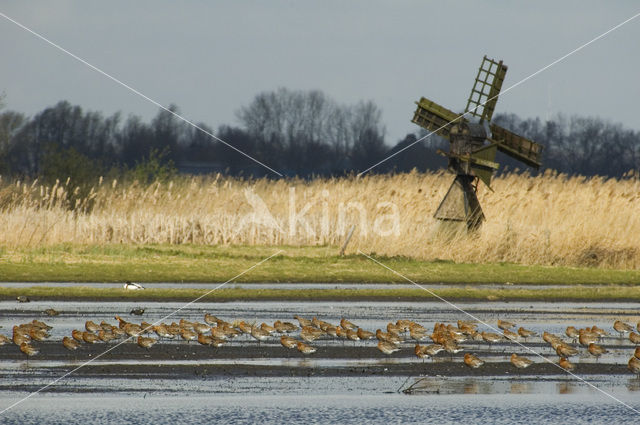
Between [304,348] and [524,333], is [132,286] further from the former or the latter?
[524,333]

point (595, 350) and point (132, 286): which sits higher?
point (595, 350)

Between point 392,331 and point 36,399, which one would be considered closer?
point 36,399

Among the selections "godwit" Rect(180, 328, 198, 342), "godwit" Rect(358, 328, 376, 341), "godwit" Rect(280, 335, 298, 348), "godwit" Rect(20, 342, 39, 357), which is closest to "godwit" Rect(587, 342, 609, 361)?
"godwit" Rect(358, 328, 376, 341)

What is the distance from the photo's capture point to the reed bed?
1262 inches

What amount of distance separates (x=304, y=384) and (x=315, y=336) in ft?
8.75

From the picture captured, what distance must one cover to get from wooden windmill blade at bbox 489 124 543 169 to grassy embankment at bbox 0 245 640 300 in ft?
14.9

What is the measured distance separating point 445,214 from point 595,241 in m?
4.83

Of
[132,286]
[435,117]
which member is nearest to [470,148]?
[435,117]

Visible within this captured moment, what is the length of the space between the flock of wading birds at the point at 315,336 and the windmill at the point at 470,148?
53.2 feet

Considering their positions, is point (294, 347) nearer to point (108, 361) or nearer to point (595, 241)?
point (108, 361)

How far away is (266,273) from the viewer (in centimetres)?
2855

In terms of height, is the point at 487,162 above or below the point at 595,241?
above

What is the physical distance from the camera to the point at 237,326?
16.7 meters

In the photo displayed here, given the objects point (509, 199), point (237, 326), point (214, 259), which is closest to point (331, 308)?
point (237, 326)
